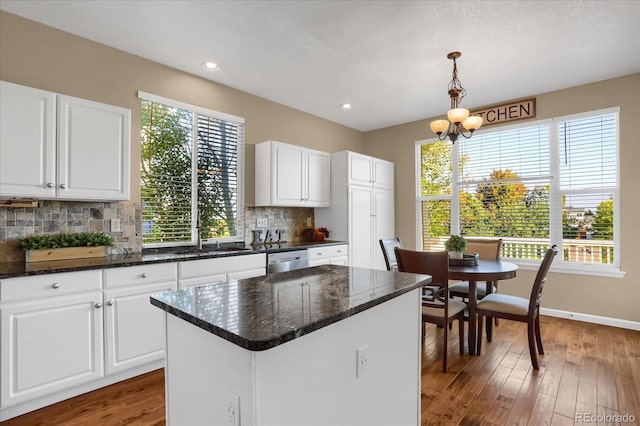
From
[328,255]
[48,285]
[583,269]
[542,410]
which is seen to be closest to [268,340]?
[48,285]

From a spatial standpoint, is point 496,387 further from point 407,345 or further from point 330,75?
point 330,75

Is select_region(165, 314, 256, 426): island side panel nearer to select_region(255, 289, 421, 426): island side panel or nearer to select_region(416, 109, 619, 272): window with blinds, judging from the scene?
select_region(255, 289, 421, 426): island side panel

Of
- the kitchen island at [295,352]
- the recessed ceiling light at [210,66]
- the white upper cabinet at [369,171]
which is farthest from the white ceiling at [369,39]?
the kitchen island at [295,352]

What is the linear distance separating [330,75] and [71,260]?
290 cm

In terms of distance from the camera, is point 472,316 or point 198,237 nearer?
point 472,316

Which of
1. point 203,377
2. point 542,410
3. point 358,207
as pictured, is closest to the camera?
point 203,377

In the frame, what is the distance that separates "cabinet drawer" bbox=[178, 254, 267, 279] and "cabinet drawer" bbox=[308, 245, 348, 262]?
69 cm

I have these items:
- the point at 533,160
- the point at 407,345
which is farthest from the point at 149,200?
the point at 533,160

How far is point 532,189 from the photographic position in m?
4.25

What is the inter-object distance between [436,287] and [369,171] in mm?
2471

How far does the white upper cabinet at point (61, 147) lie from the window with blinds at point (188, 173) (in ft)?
1.57

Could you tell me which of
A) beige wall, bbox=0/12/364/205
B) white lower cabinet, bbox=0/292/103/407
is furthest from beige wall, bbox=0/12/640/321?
A: white lower cabinet, bbox=0/292/103/407

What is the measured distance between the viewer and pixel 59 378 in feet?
7.13

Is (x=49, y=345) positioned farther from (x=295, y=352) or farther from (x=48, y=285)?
(x=295, y=352)
